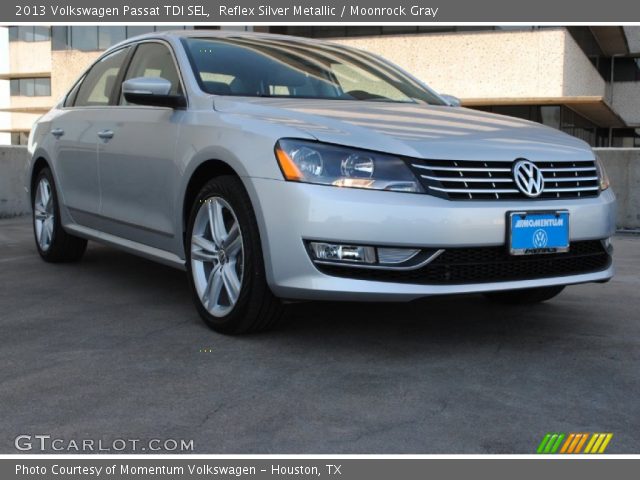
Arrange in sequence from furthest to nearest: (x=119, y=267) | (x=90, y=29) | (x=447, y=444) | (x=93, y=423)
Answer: (x=90, y=29)
(x=119, y=267)
(x=93, y=423)
(x=447, y=444)

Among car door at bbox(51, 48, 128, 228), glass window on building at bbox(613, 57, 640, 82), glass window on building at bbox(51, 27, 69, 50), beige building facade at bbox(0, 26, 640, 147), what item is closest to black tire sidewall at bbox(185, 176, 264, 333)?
car door at bbox(51, 48, 128, 228)

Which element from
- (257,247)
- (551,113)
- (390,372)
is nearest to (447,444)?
(390,372)

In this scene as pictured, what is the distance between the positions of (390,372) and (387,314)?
3.55 ft

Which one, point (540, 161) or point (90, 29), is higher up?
point (90, 29)

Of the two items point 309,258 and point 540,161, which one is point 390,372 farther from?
point 540,161

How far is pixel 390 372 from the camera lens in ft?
11.6

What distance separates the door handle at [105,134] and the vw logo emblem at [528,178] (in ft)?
8.41

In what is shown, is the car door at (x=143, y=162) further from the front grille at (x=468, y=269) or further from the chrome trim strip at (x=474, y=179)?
the chrome trim strip at (x=474, y=179)

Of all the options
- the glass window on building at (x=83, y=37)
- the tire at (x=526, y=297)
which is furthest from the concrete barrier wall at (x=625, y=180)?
the glass window on building at (x=83, y=37)

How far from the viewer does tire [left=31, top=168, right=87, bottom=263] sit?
A: 6258 mm

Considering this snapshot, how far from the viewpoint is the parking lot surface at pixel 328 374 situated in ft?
9.30

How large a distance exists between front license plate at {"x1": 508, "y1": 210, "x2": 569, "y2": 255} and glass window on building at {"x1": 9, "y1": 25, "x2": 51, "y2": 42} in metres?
58.6

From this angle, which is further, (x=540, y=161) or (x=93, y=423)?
(x=540, y=161)
